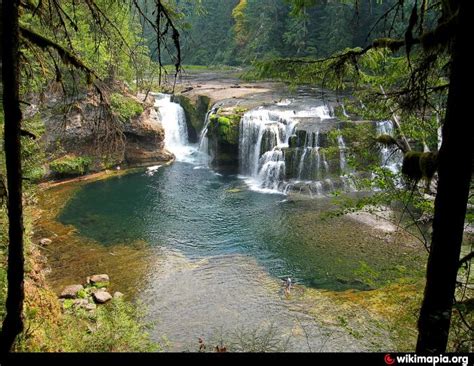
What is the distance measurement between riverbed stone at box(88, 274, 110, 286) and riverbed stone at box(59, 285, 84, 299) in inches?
16.0

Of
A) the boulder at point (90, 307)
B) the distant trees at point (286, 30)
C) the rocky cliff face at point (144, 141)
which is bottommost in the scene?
the boulder at point (90, 307)

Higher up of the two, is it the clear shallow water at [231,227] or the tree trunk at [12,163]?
the tree trunk at [12,163]

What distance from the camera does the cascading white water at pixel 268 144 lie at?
72.4ft

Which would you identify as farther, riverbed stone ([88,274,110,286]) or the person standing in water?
riverbed stone ([88,274,110,286])

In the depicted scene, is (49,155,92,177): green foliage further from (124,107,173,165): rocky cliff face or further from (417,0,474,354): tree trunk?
(417,0,474,354): tree trunk

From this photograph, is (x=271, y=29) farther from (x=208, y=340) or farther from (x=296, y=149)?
(x=208, y=340)

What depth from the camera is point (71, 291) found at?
11570mm

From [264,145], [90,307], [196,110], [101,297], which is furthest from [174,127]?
[90,307]

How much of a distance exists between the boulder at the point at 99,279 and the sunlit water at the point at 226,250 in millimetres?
1120

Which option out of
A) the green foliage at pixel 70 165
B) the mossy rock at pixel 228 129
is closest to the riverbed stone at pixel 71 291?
the green foliage at pixel 70 165

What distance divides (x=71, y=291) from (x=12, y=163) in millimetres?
9494

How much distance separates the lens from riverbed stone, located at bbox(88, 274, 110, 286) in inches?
479
